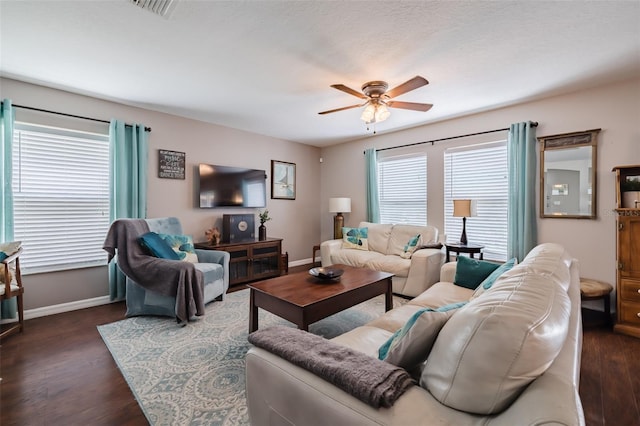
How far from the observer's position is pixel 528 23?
2006mm

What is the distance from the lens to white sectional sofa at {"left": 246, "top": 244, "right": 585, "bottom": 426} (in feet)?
2.16

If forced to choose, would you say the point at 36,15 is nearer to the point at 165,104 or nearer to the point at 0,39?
the point at 0,39

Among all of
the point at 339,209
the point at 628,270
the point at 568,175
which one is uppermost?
the point at 568,175

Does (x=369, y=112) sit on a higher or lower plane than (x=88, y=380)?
higher

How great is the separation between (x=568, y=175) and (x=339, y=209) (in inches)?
122

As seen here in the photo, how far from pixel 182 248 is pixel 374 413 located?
3.24m

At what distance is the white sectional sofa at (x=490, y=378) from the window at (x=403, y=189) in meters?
3.71

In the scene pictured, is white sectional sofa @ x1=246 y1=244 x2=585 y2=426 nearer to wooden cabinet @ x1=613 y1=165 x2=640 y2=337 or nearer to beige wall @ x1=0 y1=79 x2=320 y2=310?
wooden cabinet @ x1=613 y1=165 x2=640 y2=337

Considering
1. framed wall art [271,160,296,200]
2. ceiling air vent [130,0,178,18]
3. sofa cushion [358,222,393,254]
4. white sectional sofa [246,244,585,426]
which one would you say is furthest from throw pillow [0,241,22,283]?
sofa cushion [358,222,393,254]

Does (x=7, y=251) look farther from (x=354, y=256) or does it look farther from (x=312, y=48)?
(x=354, y=256)

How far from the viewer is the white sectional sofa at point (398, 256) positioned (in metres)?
3.50

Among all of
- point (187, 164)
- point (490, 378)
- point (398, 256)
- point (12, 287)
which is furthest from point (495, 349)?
point (187, 164)

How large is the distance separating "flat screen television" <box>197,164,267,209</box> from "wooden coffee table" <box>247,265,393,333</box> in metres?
2.25

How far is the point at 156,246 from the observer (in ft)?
9.96
